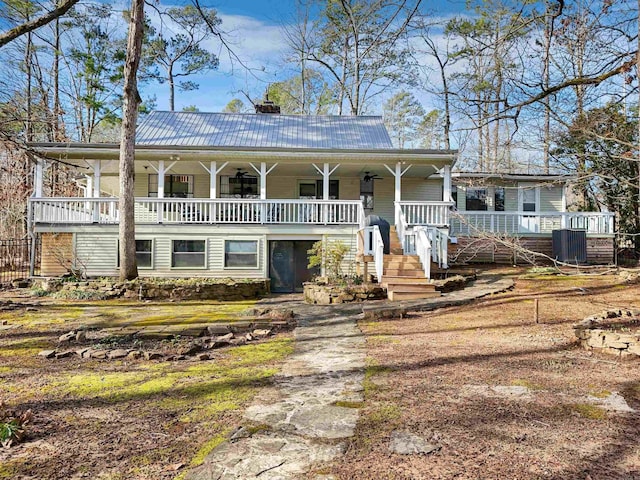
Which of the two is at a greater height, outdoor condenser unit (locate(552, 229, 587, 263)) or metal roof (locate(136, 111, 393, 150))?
metal roof (locate(136, 111, 393, 150))

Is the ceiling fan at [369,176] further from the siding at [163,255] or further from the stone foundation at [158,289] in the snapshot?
the stone foundation at [158,289]

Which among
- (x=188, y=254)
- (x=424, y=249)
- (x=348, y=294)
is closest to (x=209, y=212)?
(x=188, y=254)

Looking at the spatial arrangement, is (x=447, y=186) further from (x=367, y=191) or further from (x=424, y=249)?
(x=424, y=249)

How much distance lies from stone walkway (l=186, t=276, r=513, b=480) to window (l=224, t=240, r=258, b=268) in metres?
8.00

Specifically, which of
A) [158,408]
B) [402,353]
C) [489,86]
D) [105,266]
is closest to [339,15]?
[105,266]

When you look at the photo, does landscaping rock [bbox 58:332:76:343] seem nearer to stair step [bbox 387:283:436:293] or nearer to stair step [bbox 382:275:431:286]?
stair step [bbox 387:283:436:293]

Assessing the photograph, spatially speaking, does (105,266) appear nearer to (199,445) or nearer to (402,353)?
(402,353)

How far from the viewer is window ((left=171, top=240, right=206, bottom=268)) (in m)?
14.8

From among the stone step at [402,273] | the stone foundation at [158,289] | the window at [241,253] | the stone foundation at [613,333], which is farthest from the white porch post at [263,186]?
the stone foundation at [613,333]

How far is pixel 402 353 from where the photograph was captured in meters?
5.86

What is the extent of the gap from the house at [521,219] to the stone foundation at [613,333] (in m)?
7.75

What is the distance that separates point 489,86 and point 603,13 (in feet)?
5.51

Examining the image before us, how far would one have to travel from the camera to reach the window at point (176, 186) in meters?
18.1

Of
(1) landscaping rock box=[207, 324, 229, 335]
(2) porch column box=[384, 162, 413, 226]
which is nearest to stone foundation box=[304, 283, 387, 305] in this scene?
(1) landscaping rock box=[207, 324, 229, 335]
